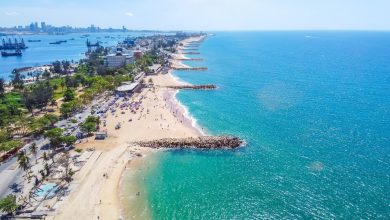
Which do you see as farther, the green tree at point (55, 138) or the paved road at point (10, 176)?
the green tree at point (55, 138)

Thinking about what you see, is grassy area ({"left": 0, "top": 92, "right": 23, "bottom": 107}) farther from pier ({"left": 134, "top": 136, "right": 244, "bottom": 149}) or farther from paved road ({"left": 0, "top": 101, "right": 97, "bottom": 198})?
pier ({"left": 134, "top": 136, "right": 244, "bottom": 149})

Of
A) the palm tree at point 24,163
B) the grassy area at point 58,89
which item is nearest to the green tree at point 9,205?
the palm tree at point 24,163

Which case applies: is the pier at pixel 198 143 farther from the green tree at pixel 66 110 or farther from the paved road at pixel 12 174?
the green tree at pixel 66 110

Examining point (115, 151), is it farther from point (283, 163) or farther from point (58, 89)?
point (58, 89)

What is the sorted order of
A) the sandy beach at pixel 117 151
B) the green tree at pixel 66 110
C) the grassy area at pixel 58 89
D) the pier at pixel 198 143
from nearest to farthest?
the sandy beach at pixel 117 151
the pier at pixel 198 143
the green tree at pixel 66 110
the grassy area at pixel 58 89

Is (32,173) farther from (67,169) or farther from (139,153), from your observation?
(139,153)

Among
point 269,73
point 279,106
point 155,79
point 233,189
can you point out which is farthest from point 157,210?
point 269,73
